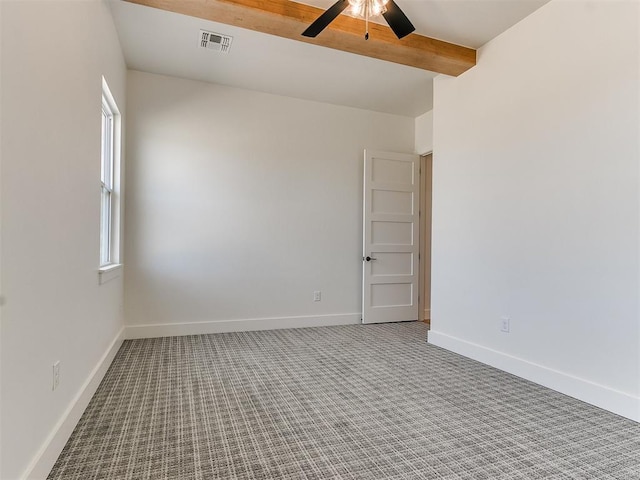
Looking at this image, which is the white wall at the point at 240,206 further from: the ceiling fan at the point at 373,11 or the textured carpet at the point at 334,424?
the ceiling fan at the point at 373,11

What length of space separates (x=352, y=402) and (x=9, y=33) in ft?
7.89

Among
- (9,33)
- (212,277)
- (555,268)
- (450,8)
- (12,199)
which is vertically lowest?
(212,277)

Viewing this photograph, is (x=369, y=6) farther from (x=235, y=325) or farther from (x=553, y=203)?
(x=235, y=325)

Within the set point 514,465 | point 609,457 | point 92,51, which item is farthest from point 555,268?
point 92,51

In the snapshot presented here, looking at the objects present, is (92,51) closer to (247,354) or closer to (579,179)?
(247,354)

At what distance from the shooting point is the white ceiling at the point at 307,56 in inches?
110

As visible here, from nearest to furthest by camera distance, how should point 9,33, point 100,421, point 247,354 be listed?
point 9,33 < point 100,421 < point 247,354

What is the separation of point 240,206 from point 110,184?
1.34 meters

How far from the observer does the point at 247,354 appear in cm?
337

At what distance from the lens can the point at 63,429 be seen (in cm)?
181

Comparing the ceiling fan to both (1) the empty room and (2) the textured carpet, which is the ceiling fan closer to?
(1) the empty room

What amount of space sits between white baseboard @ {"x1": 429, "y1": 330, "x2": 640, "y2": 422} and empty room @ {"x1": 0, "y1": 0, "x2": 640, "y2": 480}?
0.06ft

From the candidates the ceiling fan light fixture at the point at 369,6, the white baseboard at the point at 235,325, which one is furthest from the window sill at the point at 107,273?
the ceiling fan light fixture at the point at 369,6

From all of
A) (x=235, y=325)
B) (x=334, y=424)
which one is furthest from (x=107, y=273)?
(x=334, y=424)
